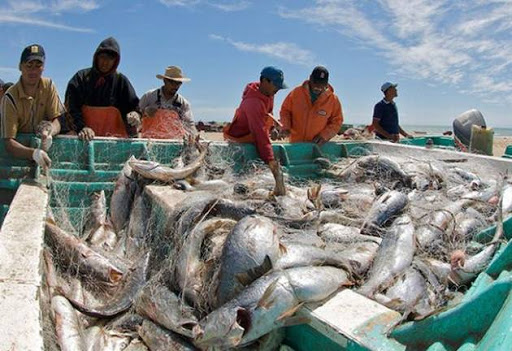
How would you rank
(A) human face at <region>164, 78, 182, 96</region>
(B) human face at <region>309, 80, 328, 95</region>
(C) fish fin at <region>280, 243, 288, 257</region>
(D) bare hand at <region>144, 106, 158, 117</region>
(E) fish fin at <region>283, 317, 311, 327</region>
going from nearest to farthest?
1. (E) fish fin at <region>283, 317, 311, 327</region>
2. (C) fish fin at <region>280, 243, 288, 257</region>
3. (D) bare hand at <region>144, 106, 158, 117</region>
4. (A) human face at <region>164, 78, 182, 96</region>
5. (B) human face at <region>309, 80, 328, 95</region>

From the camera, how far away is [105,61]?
6.39m

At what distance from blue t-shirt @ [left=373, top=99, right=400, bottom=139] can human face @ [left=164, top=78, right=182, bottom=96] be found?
474 centimetres

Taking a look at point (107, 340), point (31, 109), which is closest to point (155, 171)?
point (31, 109)

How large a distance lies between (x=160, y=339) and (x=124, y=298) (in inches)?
30.7

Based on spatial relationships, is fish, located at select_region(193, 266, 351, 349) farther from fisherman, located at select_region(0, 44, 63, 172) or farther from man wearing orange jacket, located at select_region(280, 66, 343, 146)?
man wearing orange jacket, located at select_region(280, 66, 343, 146)

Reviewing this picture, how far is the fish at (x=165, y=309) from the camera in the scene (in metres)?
3.35

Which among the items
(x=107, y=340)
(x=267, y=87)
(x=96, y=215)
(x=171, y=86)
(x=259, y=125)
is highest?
(x=267, y=87)

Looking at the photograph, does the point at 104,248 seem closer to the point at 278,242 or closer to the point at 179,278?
the point at 179,278

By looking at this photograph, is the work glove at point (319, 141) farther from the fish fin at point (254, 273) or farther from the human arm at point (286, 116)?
the fish fin at point (254, 273)

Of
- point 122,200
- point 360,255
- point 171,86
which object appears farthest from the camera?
point 171,86

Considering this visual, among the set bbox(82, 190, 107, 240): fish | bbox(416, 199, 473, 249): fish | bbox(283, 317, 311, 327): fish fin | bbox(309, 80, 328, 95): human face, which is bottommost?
bbox(82, 190, 107, 240): fish

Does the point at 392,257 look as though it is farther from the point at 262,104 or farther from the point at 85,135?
the point at 85,135

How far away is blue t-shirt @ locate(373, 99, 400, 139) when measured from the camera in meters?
10.0

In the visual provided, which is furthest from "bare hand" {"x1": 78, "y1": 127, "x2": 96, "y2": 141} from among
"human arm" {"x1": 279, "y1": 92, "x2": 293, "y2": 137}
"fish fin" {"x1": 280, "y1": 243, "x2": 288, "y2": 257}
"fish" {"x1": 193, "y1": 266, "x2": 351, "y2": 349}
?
"fish" {"x1": 193, "y1": 266, "x2": 351, "y2": 349}
